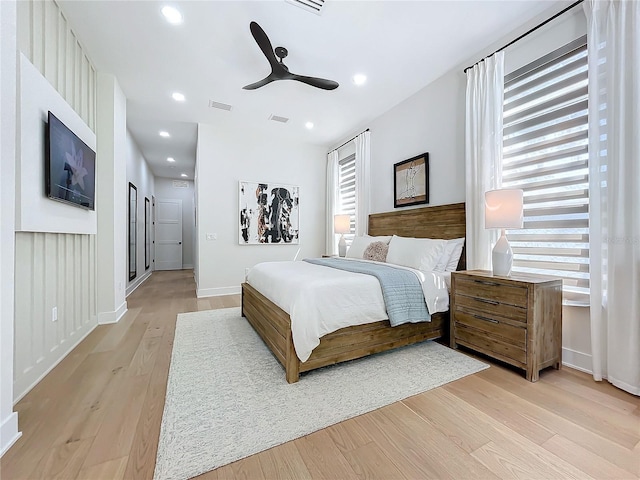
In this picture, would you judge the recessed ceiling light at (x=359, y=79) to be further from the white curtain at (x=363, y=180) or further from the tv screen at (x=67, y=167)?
the tv screen at (x=67, y=167)

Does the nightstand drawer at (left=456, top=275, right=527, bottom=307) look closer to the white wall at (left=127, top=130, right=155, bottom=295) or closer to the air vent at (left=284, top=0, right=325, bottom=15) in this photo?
the air vent at (left=284, top=0, right=325, bottom=15)

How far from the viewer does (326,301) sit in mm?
2047

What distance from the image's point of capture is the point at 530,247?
247 centimetres

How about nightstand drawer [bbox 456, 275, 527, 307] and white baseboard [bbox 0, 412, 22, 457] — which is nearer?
white baseboard [bbox 0, 412, 22, 457]

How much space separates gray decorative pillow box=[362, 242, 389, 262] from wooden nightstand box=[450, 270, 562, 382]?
3.85ft

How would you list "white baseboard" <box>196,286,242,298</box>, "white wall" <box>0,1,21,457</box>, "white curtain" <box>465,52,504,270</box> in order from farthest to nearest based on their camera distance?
"white baseboard" <box>196,286,242,298</box> → "white curtain" <box>465,52,504,270</box> → "white wall" <box>0,1,21,457</box>

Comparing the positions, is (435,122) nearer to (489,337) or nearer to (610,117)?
(610,117)

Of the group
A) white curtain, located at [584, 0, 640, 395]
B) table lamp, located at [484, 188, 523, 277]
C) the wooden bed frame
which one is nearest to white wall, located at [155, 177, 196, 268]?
the wooden bed frame

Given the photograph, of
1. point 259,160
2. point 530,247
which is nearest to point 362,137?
point 259,160

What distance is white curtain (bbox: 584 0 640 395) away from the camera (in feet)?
5.95

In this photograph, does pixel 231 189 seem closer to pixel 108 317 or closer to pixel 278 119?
pixel 278 119

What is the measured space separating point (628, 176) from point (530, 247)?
32.1 inches

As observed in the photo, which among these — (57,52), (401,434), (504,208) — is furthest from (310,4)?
(401,434)

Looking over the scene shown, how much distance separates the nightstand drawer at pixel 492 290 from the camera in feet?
6.68
